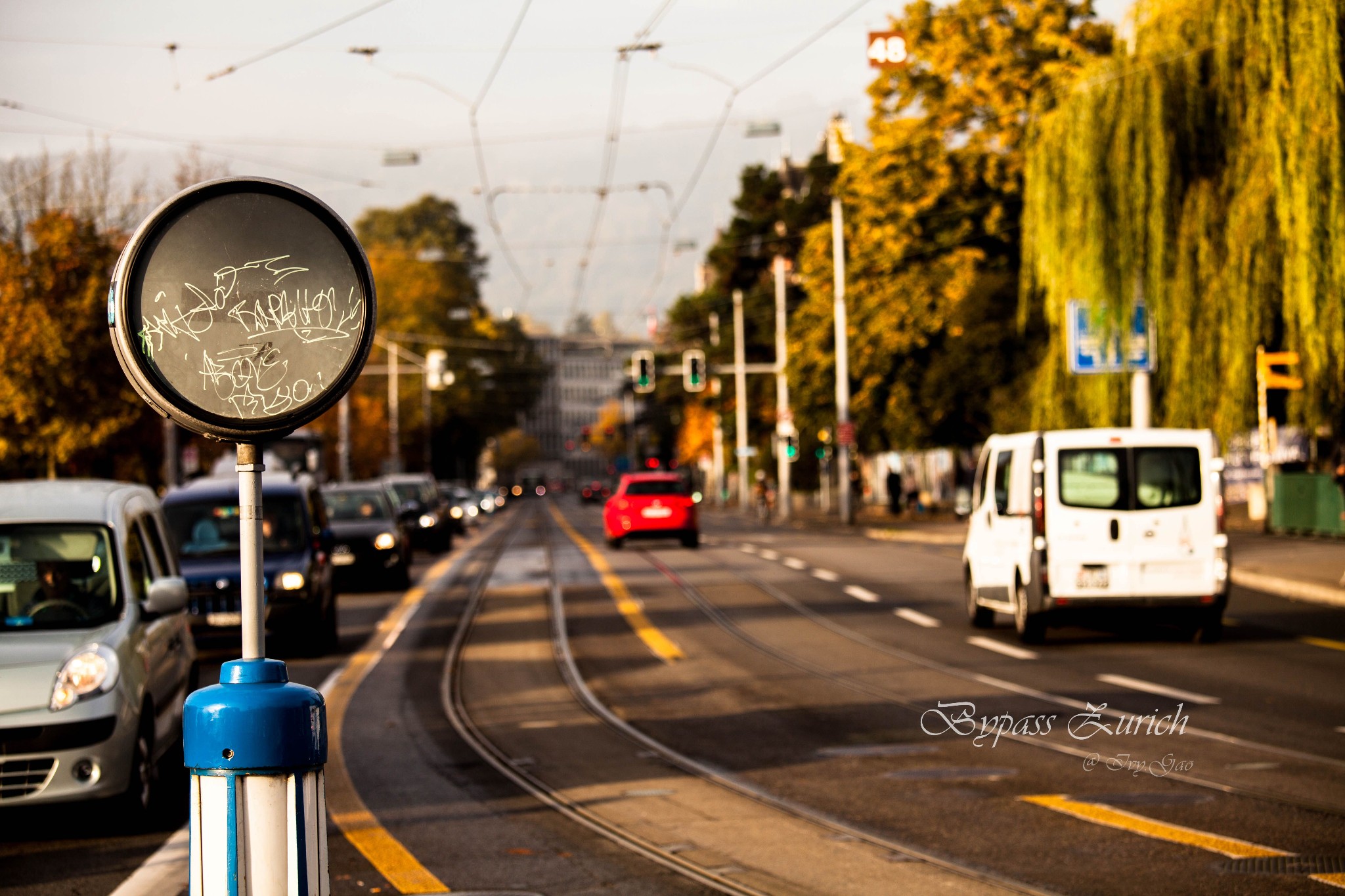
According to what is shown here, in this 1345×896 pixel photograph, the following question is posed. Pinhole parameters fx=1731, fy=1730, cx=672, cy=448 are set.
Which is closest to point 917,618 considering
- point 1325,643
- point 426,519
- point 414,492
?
point 1325,643

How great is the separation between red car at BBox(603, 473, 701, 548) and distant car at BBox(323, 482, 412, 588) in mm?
8354

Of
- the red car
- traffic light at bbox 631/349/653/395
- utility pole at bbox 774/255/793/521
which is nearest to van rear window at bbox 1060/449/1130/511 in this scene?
the red car

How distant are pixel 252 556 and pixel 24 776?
4.59m

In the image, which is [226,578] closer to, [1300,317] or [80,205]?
[1300,317]

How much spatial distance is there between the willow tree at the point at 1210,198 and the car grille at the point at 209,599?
39.5ft

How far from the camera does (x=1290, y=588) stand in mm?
22625

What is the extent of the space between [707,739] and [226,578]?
800 centimetres

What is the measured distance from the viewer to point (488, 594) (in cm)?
2636

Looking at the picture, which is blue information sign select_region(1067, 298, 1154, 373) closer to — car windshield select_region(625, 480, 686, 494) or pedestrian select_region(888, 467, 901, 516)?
car windshield select_region(625, 480, 686, 494)

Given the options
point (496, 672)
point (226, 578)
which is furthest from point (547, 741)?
point (226, 578)

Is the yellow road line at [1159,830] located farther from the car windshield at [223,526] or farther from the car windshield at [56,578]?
the car windshield at [223,526]

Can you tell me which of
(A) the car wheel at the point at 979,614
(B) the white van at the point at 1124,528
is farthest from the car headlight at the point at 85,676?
(A) the car wheel at the point at 979,614

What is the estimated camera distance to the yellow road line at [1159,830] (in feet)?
24.0

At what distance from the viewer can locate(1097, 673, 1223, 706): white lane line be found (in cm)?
1257
